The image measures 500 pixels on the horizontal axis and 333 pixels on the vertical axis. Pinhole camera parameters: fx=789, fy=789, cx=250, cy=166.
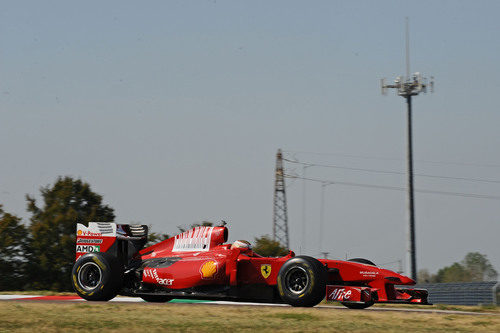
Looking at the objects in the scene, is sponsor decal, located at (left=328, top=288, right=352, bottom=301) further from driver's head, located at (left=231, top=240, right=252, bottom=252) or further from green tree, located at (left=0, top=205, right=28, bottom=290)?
green tree, located at (left=0, top=205, right=28, bottom=290)

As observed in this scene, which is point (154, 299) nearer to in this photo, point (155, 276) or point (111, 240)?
point (155, 276)

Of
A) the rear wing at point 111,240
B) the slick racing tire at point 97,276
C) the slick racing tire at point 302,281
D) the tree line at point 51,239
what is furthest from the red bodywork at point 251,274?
the tree line at point 51,239

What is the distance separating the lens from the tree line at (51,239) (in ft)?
164

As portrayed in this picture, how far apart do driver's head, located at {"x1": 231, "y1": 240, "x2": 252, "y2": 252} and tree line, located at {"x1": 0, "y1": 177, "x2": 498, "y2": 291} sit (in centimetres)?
3207

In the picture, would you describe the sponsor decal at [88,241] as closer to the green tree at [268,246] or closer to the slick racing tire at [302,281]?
the slick racing tire at [302,281]

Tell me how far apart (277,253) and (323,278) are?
3698 centimetres

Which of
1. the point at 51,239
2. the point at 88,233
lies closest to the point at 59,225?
the point at 51,239

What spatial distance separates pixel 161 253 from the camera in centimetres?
1638

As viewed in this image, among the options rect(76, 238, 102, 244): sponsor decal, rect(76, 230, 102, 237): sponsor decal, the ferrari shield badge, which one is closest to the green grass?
the ferrari shield badge


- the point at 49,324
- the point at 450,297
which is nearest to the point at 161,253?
the point at 49,324

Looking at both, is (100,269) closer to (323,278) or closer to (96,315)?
(96,315)

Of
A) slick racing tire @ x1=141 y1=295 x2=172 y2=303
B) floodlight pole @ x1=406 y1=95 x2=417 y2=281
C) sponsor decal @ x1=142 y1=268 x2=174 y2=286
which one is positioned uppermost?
floodlight pole @ x1=406 y1=95 x2=417 y2=281

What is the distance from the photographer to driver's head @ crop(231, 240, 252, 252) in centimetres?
1517

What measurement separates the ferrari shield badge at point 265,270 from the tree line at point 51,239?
32.6 meters
